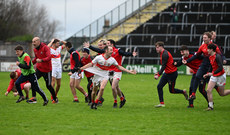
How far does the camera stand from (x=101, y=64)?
11250mm

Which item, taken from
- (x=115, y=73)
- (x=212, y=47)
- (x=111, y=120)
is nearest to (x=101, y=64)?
(x=115, y=73)

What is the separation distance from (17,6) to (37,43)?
136 ft

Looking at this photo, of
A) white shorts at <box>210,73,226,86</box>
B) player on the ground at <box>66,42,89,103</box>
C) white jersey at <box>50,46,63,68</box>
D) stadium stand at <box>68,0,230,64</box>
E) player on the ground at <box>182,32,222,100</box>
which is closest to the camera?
white shorts at <box>210,73,226,86</box>

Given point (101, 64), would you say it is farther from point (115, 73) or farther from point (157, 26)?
point (157, 26)

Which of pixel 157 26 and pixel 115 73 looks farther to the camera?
pixel 157 26

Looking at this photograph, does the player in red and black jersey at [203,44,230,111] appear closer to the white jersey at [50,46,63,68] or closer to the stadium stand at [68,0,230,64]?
the white jersey at [50,46,63,68]

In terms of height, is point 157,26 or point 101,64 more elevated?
point 157,26

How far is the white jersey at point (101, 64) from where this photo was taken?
1122 cm

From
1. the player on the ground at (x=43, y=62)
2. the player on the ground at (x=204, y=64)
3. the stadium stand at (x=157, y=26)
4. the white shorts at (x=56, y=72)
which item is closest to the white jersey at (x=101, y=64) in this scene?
Result: the player on the ground at (x=43, y=62)

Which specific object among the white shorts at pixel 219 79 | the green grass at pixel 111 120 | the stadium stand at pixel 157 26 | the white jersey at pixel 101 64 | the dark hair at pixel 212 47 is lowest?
the green grass at pixel 111 120

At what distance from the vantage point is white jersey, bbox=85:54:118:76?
11.2 m

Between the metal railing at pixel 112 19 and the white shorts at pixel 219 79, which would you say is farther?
the metal railing at pixel 112 19

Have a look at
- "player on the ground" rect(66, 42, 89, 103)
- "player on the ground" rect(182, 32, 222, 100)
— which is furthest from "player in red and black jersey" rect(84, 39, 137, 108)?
"player on the ground" rect(182, 32, 222, 100)

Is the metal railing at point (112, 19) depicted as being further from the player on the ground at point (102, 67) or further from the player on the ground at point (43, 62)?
the player on the ground at point (102, 67)
